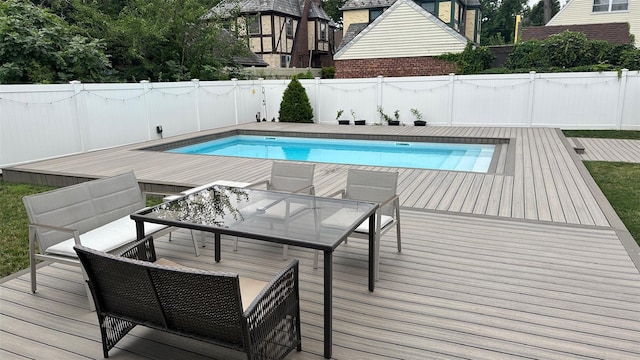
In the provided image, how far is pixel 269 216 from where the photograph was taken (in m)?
3.18

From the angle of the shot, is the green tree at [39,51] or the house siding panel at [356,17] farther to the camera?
the house siding panel at [356,17]

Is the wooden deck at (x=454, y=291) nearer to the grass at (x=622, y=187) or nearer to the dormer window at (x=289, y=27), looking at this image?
the grass at (x=622, y=187)

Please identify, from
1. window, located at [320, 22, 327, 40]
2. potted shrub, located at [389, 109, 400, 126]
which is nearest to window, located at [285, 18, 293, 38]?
window, located at [320, 22, 327, 40]

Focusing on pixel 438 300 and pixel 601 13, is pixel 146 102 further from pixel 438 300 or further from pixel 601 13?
pixel 601 13

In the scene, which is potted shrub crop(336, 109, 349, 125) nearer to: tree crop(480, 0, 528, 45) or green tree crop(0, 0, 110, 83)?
green tree crop(0, 0, 110, 83)

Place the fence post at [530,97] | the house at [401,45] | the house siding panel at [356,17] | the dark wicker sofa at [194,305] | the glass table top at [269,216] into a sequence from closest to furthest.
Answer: the dark wicker sofa at [194,305] → the glass table top at [269,216] → the fence post at [530,97] → the house at [401,45] → the house siding panel at [356,17]

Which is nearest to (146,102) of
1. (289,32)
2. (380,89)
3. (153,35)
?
(153,35)

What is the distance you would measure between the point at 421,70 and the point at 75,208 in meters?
16.3

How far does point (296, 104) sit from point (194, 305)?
44.4ft

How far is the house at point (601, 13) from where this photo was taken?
18.4 meters

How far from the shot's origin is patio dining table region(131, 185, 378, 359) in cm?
261

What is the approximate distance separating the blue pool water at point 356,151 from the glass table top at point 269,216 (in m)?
6.97

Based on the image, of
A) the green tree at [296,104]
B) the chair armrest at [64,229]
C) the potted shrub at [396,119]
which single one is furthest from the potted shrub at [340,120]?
the chair armrest at [64,229]

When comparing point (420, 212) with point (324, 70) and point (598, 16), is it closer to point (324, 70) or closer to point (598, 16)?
point (598, 16)
